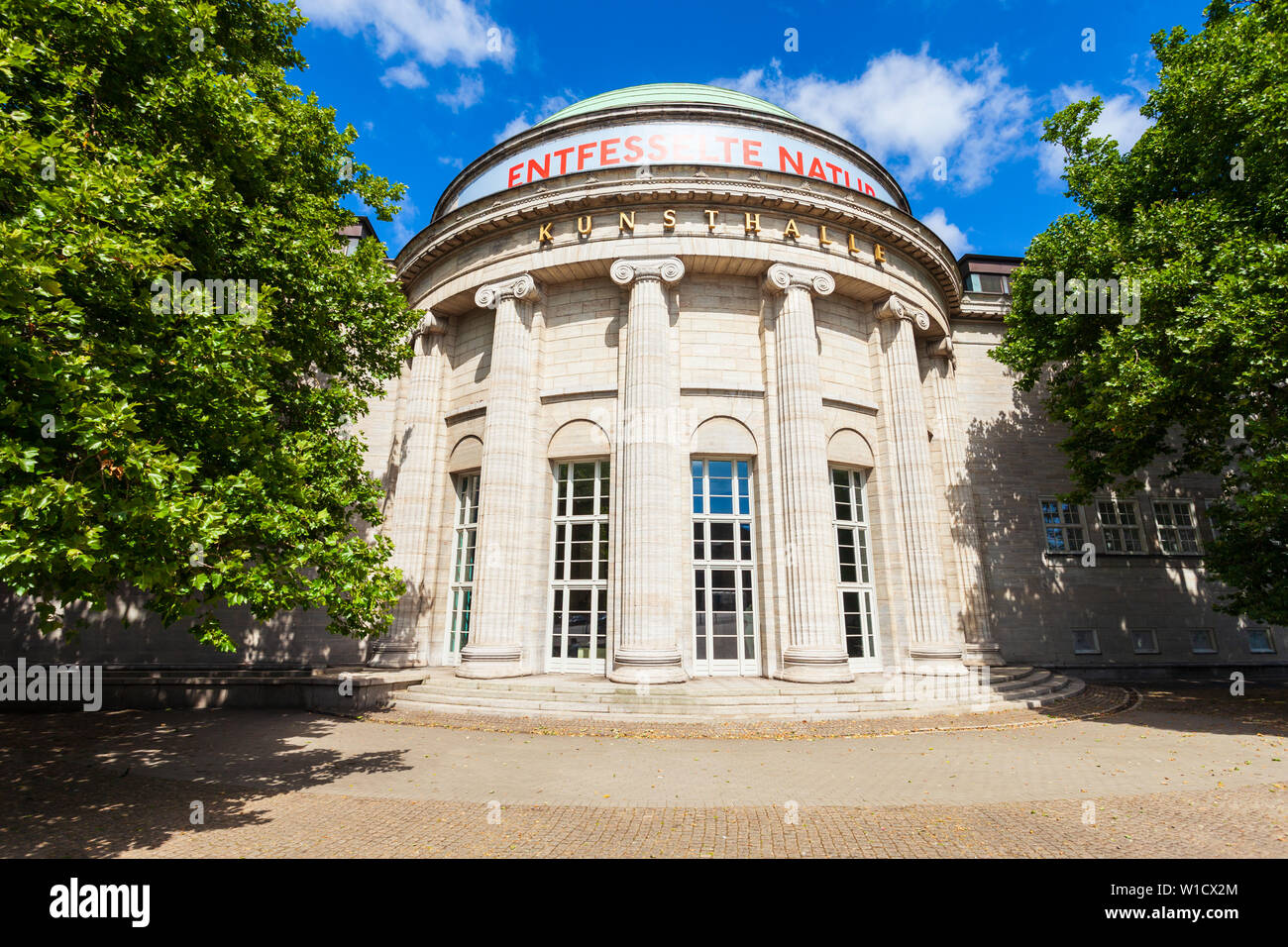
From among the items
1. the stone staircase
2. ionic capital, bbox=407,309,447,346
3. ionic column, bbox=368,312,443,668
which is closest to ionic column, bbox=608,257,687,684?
the stone staircase

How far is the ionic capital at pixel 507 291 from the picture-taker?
17688 mm

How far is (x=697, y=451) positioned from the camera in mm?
16688

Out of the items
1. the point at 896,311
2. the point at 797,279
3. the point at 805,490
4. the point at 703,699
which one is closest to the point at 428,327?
the point at 797,279

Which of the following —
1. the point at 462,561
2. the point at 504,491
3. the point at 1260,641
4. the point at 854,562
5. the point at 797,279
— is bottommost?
the point at 1260,641

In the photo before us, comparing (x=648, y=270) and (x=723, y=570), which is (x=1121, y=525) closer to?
(x=723, y=570)

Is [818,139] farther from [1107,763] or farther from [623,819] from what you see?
[623,819]

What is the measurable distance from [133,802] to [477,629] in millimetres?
8609

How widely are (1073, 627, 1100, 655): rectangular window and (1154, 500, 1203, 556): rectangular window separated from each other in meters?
4.68

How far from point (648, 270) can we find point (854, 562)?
10.6 meters

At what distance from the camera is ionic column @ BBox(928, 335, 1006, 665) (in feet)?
64.3

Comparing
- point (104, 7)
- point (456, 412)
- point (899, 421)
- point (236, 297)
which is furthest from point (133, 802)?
point (899, 421)

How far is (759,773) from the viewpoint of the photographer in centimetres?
870

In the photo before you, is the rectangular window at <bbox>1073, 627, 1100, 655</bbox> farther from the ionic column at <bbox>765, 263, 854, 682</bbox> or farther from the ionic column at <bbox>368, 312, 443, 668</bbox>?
the ionic column at <bbox>368, 312, 443, 668</bbox>

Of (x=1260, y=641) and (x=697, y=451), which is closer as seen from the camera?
(x=697, y=451)
